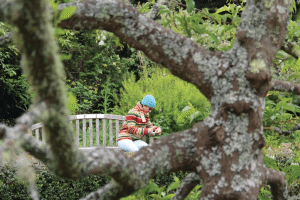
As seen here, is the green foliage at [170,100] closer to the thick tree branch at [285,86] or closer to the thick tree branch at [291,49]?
the thick tree branch at [291,49]

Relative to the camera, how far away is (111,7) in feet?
3.46

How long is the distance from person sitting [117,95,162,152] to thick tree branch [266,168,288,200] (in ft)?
12.7

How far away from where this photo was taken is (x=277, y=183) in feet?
4.02

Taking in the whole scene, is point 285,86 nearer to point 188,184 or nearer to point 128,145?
point 188,184

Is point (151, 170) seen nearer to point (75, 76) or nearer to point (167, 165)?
point (167, 165)

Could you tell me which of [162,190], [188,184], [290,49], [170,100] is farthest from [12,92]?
[290,49]

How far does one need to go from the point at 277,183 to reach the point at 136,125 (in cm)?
418

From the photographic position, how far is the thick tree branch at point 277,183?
1.17m

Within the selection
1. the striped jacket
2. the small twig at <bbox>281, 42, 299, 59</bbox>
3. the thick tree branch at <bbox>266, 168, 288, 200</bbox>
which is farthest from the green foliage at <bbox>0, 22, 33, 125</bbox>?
the thick tree branch at <bbox>266, 168, 288, 200</bbox>

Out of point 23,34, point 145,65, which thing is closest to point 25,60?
point 23,34

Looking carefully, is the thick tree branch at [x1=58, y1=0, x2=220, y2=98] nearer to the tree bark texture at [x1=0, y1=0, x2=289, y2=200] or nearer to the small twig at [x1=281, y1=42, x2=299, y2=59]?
the tree bark texture at [x1=0, y1=0, x2=289, y2=200]

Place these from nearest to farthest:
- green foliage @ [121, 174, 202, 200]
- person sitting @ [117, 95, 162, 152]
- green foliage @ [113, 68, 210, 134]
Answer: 1. green foliage @ [121, 174, 202, 200]
2. person sitting @ [117, 95, 162, 152]
3. green foliage @ [113, 68, 210, 134]

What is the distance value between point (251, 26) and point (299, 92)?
51 cm

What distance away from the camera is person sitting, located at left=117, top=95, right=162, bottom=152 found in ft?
16.8
